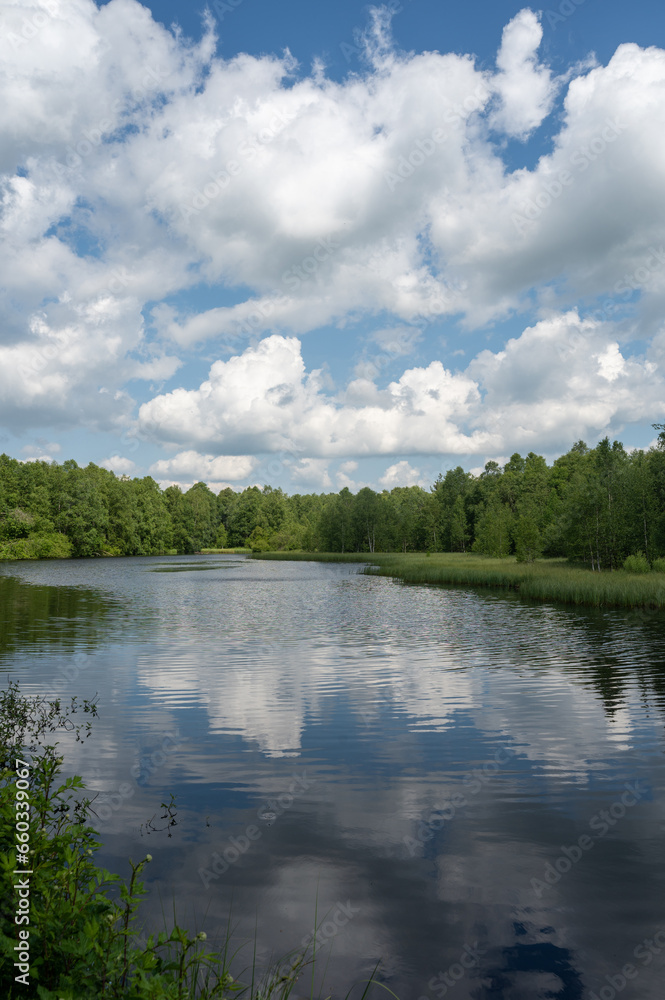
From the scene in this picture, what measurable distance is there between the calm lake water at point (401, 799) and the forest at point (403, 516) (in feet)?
132

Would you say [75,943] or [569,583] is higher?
[75,943]

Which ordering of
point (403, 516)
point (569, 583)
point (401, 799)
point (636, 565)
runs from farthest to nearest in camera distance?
point (403, 516)
point (636, 565)
point (569, 583)
point (401, 799)

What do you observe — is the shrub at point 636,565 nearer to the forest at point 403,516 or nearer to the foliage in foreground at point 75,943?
the forest at point 403,516

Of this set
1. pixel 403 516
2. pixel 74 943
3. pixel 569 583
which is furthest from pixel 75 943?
pixel 403 516

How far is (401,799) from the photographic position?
10336 millimetres

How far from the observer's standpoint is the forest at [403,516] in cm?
6081

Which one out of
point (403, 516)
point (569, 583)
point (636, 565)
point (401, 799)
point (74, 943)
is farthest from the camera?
point (403, 516)

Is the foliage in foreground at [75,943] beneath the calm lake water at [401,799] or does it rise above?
above

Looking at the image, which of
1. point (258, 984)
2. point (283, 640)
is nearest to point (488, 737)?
point (258, 984)

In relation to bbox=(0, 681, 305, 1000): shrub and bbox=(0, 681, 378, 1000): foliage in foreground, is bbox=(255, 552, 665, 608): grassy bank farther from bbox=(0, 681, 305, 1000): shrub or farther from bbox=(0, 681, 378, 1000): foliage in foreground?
bbox=(0, 681, 305, 1000): shrub

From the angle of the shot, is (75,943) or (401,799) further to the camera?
(401,799)

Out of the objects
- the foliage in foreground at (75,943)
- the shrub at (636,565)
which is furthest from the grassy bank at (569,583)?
the foliage in foreground at (75,943)

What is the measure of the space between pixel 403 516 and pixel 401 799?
13810 centimetres

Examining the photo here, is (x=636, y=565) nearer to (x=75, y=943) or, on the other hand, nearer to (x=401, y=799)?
(x=401, y=799)
